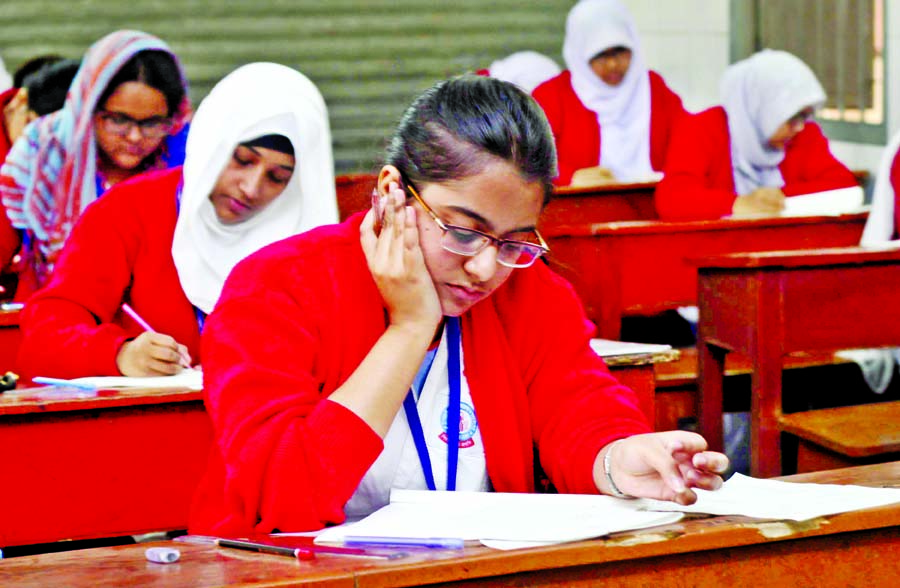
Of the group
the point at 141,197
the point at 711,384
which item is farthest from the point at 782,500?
the point at 711,384

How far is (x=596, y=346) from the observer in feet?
8.22

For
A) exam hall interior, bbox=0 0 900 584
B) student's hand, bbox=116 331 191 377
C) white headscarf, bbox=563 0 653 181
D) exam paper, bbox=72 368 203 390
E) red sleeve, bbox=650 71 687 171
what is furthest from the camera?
red sleeve, bbox=650 71 687 171

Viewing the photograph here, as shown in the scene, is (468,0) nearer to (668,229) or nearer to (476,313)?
(668,229)

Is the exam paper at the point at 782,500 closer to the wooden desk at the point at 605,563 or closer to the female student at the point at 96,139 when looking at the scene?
the wooden desk at the point at 605,563

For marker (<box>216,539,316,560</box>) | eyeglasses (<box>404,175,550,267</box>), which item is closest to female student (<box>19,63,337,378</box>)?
eyeglasses (<box>404,175,550,267</box>)

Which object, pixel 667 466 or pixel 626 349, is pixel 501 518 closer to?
pixel 667 466

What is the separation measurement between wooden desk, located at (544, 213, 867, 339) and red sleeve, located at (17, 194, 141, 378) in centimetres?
131

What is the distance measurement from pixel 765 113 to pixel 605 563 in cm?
456

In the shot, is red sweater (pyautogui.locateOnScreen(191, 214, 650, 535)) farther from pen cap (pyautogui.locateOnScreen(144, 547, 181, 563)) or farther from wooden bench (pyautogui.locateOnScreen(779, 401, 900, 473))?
wooden bench (pyautogui.locateOnScreen(779, 401, 900, 473))

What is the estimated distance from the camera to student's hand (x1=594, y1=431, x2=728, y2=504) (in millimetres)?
1229

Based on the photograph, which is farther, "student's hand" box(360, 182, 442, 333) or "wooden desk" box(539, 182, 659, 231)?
"wooden desk" box(539, 182, 659, 231)

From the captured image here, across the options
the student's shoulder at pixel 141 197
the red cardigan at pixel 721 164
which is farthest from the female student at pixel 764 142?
the student's shoulder at pixel 141 197

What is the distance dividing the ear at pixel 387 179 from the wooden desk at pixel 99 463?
880 millimetres

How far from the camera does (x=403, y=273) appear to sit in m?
1.35
